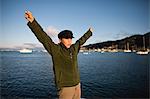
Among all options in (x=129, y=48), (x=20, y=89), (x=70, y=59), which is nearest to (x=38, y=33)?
(x=70, y=59)

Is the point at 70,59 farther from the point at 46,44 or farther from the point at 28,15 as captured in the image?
the point at 28,15

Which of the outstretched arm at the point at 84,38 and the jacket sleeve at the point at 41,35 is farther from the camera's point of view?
the outstretched arm at the point at 84,38

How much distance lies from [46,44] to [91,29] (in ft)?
1.65

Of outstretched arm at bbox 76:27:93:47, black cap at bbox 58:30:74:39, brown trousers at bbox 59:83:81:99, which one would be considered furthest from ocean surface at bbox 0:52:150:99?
black cap at bbox 58:30:74:39

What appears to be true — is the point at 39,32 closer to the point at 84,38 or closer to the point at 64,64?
the point at 64,64

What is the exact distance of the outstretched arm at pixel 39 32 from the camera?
1.45 metres

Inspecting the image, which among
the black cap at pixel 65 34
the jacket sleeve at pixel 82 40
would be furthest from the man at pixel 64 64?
the jacket sleeve at pixel 82 40

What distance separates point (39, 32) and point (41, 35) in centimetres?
2

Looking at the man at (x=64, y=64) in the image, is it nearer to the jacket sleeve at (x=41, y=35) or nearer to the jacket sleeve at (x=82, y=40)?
the jacket sleeve at (x=41, y=35)

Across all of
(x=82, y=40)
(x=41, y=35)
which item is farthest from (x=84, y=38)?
(x=41, y=35)

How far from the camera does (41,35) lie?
1.48 meters

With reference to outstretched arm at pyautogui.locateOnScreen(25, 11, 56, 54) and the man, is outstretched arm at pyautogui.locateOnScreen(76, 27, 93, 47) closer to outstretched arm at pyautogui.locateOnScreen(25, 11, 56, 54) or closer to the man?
the man

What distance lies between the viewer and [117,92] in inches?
491

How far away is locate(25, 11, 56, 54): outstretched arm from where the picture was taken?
145 centimetres
